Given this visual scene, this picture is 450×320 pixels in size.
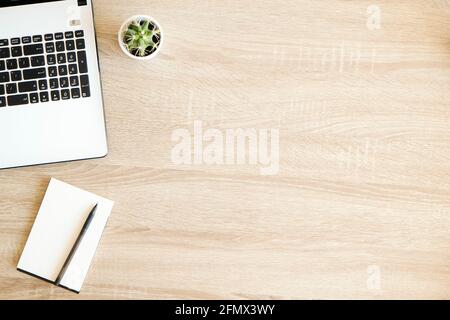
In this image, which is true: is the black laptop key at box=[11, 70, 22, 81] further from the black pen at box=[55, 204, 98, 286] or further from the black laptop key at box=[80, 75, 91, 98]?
the black pen at box=[55, 204, 98, 286]

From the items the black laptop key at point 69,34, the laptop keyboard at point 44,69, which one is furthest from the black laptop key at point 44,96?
the black laptop key at point 69,34

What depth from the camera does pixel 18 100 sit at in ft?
2.72

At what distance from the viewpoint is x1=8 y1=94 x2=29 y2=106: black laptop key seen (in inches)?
32.7

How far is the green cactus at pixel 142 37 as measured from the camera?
0.82m

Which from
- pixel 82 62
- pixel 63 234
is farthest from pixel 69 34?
pixel 63 234

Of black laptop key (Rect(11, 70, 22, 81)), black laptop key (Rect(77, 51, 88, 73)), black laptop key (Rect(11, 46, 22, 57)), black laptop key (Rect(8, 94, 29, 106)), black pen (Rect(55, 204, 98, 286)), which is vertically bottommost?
black pen (Rect(55, 204, 98, 286))

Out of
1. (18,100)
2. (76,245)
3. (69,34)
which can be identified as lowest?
(76,245)

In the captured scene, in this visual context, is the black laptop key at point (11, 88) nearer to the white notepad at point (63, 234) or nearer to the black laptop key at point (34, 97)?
the black laptop key at point (34, 97)

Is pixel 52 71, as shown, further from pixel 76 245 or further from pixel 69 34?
pixel 76 245

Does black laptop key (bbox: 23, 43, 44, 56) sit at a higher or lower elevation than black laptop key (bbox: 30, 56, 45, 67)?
higher

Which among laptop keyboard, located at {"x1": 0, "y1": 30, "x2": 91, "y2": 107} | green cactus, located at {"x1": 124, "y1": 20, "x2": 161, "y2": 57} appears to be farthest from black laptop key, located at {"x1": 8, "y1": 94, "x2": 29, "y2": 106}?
green cactus, located at {"x1": 124, "y1": 20, "x2": 161, "y2": 57}

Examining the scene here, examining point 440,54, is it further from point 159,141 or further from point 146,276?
point 146,276

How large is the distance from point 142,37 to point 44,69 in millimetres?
188
